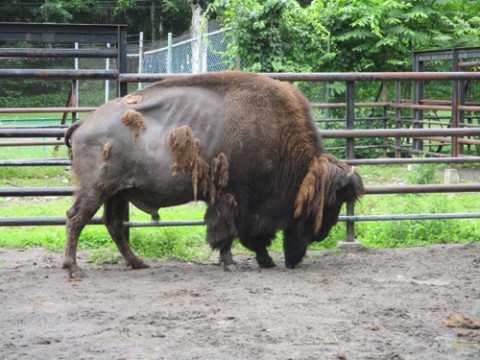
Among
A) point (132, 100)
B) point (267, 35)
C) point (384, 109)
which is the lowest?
point (384, 109)

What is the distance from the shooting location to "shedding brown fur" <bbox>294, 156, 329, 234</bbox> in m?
5.89

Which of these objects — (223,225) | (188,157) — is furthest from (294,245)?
(188,157)

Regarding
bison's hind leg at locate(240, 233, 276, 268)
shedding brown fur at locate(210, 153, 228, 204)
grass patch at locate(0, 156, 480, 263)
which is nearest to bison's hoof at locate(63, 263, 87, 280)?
grass patch at locate(0, 156, 480, 263)

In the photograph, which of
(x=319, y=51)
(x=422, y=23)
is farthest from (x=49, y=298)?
(x=422, y=23)

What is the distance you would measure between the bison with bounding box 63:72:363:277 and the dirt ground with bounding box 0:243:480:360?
0.38m

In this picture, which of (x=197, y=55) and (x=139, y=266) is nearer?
(x=139, y=266)

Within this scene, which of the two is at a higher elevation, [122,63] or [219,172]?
[122,63]

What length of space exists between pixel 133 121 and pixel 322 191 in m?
1.59

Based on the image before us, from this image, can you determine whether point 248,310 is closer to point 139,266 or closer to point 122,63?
point 139,266

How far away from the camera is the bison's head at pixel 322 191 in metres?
5.91

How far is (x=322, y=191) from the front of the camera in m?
5.89

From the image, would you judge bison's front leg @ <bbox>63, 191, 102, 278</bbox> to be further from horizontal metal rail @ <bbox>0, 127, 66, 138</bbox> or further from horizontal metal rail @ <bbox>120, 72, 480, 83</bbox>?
horizontal metal rail @ <bbox>120, 72, 480, 83</bbox>

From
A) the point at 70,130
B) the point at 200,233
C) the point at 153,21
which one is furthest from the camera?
the point at 153,21

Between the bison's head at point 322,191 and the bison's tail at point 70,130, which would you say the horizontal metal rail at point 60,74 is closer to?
the bison's tail at point 70,130
